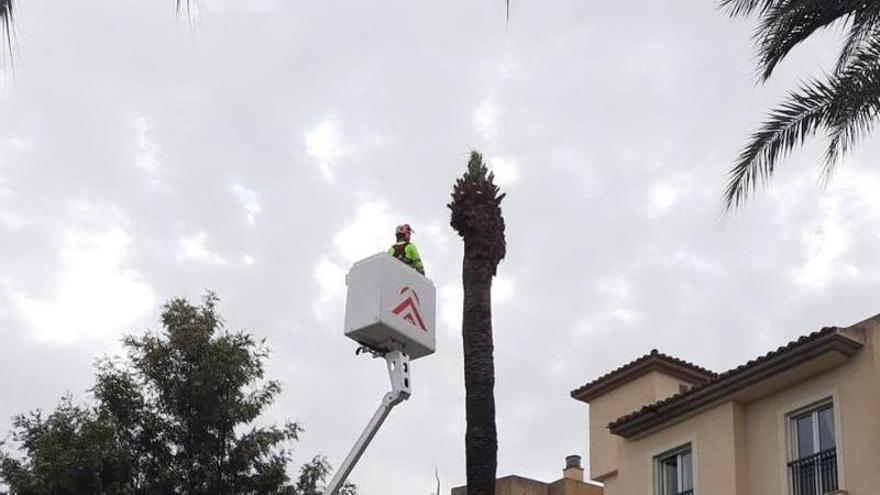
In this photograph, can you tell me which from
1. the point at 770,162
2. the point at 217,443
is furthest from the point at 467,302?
the point at 217,443

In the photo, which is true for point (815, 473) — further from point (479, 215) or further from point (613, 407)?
point (479, 215)

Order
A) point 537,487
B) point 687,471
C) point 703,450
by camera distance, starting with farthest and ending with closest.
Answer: point 537,487 → point 687,471 → point 703,450

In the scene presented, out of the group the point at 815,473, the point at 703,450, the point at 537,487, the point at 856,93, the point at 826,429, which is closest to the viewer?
the point at 856,93

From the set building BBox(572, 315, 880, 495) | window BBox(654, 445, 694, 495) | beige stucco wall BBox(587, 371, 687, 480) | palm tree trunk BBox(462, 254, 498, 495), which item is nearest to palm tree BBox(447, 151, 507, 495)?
palm tree trunk BBox(462, 254, 498, 495)

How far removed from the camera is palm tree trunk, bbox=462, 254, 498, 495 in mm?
17062

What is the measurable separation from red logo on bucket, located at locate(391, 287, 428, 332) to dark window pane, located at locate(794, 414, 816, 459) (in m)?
10.8

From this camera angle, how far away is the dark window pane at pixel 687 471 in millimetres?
26891

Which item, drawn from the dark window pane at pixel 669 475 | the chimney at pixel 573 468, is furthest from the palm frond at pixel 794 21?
the chimney at pixel 573 468

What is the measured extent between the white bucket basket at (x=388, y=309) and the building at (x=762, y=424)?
9.87 m

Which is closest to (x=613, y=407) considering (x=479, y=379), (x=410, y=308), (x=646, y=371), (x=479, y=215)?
(x=646, y=371)

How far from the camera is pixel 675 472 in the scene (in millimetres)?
27250

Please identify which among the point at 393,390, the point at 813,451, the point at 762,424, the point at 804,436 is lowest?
the point at 393,390

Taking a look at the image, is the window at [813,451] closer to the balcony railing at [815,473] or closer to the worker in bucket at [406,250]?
the balcony railing at [815,473]

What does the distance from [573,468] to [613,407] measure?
3.42 metres
